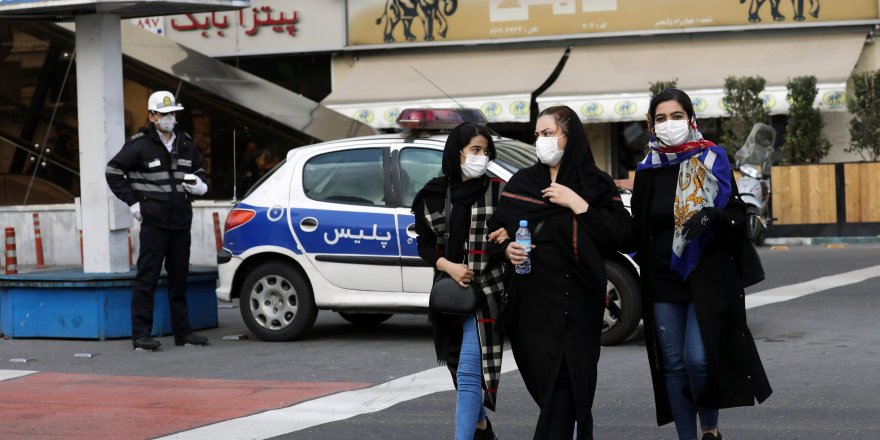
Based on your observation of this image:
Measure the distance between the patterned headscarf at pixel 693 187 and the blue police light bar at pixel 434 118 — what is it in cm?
443

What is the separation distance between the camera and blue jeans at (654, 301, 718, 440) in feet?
18.6

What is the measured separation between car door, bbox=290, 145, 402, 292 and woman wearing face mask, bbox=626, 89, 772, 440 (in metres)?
4.56

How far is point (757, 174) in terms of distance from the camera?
20188 millimetres

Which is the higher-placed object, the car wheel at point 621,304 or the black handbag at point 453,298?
the black handbag at point 453,298

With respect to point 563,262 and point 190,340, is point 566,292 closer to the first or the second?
point 563,262

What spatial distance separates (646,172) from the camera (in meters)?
5.73

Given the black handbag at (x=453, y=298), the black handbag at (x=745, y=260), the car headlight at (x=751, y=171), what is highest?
the car headlight at (x=751, y=171)

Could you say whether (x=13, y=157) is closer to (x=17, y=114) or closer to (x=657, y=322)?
(x=17, y=114)

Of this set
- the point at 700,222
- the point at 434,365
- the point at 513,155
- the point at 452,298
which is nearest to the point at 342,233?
the point at 513,155

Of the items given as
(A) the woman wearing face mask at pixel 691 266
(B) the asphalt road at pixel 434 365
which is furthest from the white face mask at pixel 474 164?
(B) the asphalt road at pixel 434 365

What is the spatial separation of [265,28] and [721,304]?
2315 centimetres

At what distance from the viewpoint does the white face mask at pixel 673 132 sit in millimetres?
5562

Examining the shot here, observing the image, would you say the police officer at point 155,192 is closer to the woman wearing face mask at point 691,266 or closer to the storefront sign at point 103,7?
the storefront sign at point 103,7

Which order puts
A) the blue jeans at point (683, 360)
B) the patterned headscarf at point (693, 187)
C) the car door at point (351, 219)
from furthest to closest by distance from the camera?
the car door at point (351, 219), the blue jeans at point (683, 360), the patterned headscarf at point (693, 187)
